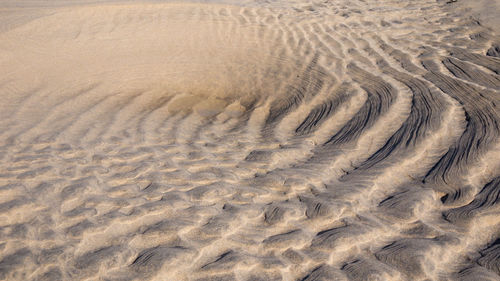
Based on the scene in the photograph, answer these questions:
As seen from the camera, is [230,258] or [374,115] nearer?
[230,258]

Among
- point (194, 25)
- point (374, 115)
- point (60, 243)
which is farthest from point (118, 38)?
point (60, 243)

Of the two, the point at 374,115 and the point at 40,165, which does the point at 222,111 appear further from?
the point at 40,165

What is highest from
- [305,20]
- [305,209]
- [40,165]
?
[305,20]

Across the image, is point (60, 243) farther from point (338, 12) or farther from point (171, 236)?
point (338, 12)

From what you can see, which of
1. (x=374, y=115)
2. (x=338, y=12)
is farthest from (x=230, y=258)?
(x=338, y=12)

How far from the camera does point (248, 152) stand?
318 cm

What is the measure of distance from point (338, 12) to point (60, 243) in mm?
6676

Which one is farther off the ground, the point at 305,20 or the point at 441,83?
the point at 305,20

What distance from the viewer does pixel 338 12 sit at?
7.44 metres

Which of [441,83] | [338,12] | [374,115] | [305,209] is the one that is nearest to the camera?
[305,209]

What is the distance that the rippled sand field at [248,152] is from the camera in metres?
1.99

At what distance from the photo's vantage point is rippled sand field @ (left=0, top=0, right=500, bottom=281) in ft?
6.51

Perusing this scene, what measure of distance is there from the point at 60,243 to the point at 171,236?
1.82 feet

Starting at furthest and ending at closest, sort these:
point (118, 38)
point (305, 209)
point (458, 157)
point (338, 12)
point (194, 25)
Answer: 1. point (338, 12)
2. point (194, 25)
3. point (118, 38)
4. point (458, 157)
5. point (305, 209)
